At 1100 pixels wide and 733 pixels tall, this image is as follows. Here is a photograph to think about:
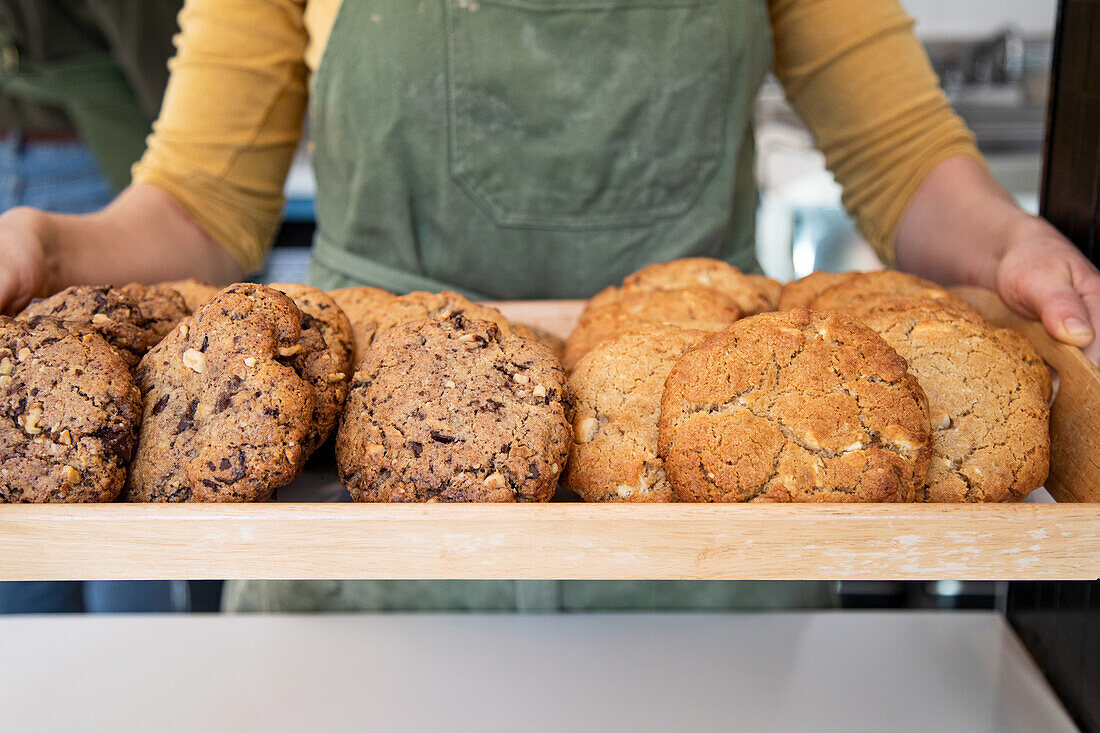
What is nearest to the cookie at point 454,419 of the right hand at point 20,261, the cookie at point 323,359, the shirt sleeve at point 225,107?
the cookie at point 323,359

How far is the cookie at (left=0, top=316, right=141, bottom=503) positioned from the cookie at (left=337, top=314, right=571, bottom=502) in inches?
6.9

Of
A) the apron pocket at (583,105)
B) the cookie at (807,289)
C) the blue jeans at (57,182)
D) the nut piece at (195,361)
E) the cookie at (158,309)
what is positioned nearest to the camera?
the nut piece at (195,361)

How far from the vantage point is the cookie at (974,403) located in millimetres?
728

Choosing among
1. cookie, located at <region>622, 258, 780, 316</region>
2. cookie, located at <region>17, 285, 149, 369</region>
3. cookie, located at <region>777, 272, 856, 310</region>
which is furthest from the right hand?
cookie, located at <region>777, 272, 856, 310</region>

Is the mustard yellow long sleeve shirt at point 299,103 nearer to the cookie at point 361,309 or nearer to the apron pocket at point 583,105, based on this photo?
the apron pocket at point 583,105

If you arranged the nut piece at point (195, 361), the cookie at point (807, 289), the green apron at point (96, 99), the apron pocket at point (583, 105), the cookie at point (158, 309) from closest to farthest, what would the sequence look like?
the nut piece at point (195, 361)
the cookie at point (158, 309)
the cookie at point (807, 289)
the apron pocket at point (583, 105)
the green apron at point (96, 99)

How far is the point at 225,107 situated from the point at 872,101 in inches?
38.2

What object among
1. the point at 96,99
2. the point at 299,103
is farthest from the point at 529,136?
the point at 96,99

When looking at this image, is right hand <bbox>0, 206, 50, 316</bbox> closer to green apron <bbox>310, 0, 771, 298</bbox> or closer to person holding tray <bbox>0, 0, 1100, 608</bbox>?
person holding tray <bbox>0, 0, 1100, 608</bbox>

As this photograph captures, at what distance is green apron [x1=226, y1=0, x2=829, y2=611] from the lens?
1227 mm

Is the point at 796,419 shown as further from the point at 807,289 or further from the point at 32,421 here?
the point at 32,421

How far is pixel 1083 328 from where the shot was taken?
0.84m

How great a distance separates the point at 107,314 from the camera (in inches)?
31.5

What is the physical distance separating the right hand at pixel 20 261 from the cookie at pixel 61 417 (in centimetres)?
17
